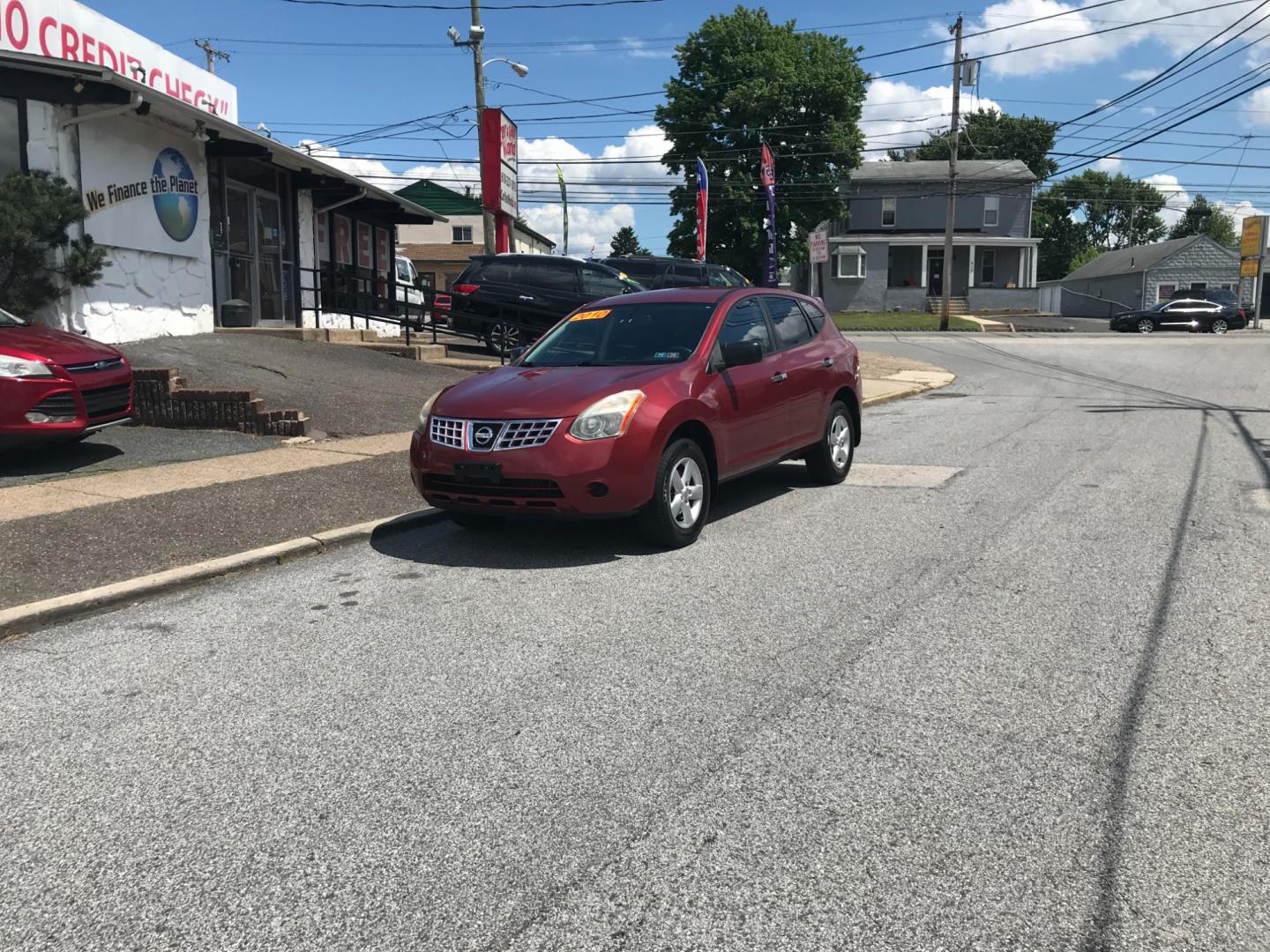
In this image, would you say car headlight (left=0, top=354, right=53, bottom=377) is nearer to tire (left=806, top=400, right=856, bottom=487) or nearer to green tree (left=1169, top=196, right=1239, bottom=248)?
tire (left=806, top=400, right=856, bottom=487)

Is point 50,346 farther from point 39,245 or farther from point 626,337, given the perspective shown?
point 626,337

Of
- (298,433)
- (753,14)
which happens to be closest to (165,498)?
(298,433)

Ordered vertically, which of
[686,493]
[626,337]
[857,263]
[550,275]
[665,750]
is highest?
[857,263]

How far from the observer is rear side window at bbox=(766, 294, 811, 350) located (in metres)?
8.25

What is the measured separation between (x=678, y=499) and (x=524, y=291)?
12.9 metres

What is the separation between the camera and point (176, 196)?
1506cm

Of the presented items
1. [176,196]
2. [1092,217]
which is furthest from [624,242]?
[176,196]

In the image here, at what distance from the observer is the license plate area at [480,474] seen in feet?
20.7

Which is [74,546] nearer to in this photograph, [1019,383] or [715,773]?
[715,773]

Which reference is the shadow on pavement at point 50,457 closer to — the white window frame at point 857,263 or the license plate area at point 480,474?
the license plate area at point 480,474

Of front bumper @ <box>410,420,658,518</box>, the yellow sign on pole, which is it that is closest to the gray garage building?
the yellow sign on pole

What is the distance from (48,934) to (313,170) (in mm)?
17199

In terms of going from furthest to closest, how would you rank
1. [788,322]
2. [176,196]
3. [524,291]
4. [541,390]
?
[524,291] < [176,196] < [788,322] < [541,390]

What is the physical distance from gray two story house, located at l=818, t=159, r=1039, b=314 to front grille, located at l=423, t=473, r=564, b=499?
49.4 metres
